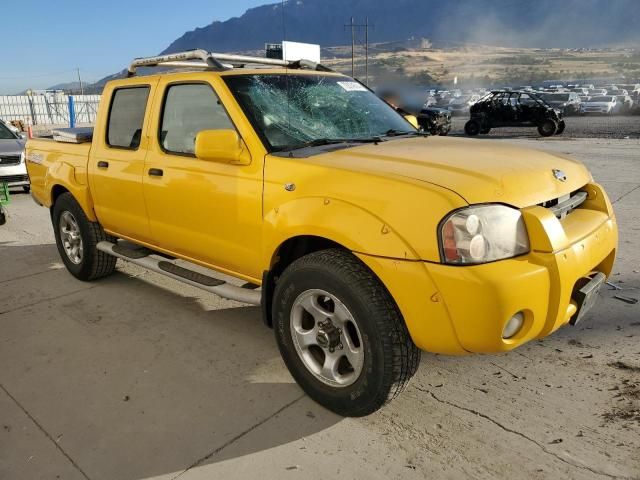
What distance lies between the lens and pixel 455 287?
2.19m

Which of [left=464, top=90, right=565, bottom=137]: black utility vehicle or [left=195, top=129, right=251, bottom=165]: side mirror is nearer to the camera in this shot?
[left=195, top=129, right=251, bottom=165]: side mirror

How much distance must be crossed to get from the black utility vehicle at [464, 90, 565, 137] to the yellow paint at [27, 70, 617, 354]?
18.0m

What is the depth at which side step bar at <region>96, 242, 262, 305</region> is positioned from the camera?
317 cm

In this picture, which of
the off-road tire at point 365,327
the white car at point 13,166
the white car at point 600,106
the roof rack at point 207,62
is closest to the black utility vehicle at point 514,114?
the white car at point 600,106

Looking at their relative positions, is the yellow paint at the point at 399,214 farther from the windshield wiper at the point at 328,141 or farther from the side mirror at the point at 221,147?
the windshield wiper at the point at 328,141

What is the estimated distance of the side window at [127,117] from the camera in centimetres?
392

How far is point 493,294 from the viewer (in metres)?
2.16

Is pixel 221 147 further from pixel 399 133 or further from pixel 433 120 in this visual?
pixel 433 120

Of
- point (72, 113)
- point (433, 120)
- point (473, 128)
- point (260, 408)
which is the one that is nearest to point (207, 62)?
point (260, 408)

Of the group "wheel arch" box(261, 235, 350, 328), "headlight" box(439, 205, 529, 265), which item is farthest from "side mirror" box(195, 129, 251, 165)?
"headlight" box(439, 205, 529, 265)

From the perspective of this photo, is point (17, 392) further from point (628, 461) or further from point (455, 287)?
point (628, 461)

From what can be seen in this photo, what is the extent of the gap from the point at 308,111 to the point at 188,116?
0.83 metres

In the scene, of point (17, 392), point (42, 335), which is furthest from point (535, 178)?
point (42, 335)

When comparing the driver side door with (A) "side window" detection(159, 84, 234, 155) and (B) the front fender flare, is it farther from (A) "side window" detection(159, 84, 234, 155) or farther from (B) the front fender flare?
(B) the front fender flare
